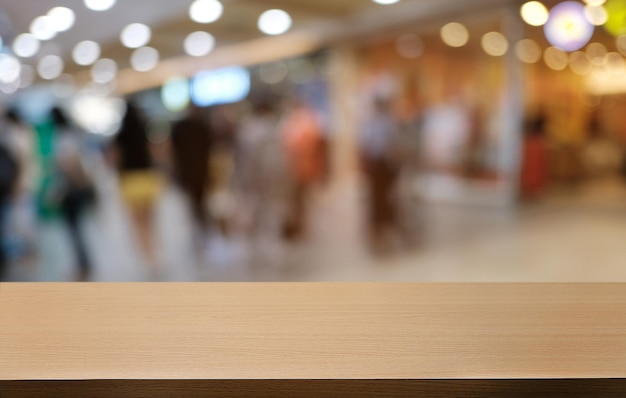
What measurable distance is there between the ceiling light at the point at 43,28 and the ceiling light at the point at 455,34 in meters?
7.50

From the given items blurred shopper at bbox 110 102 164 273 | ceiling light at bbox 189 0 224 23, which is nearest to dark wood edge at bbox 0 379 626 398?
ceiling light at bbox 189 0 224 23

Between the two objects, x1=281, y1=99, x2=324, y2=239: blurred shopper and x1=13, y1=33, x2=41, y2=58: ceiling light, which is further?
x1=281, y1=99, x2=324, y2=239: blurred shopper

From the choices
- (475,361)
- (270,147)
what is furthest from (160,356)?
(270,147)

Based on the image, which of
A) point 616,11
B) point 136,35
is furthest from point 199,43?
point 616,11

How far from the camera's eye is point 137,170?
5.36 m

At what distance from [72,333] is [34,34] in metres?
1.93

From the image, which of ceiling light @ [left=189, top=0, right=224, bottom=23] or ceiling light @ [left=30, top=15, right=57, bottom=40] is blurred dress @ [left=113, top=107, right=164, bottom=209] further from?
ceiling light @ [left=189, top=0, right=224, bottom=23]

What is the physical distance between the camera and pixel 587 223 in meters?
7.77

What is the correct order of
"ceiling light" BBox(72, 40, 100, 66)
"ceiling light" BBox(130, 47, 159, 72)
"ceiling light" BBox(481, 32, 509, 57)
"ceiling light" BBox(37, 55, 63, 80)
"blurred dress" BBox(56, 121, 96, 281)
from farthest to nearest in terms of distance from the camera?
"ceiling light" BBox(481, 32, 509, 57), "blurred dress" BBox(56, 121, 96, 281), "ceiling light" BBox(37, 55, 63, 80), "ceiling light" BBox(130, 47, 159, 72), "ceiling light" BBox(72, 40, 100, 66)

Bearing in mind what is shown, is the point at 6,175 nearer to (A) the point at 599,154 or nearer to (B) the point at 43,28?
(B) the point at 43,28

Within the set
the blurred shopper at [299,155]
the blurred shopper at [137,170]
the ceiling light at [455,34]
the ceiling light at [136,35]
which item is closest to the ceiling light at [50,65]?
the ceiling light at [136,35]

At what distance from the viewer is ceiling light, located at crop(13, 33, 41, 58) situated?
2757 millimetres

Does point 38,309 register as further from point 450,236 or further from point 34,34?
point 450,236

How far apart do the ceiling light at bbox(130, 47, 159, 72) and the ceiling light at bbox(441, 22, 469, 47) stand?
20.7ft
